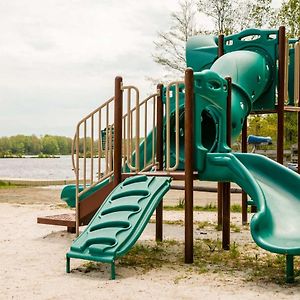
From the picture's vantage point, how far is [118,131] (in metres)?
7.61

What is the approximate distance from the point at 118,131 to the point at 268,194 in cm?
213

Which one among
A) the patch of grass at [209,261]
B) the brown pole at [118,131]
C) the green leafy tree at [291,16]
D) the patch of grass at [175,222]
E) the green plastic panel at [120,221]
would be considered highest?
the green leafy tree at [291,16]

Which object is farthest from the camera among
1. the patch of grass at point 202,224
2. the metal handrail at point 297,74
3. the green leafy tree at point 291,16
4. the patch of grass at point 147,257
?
the green leafy tree at point 291,16

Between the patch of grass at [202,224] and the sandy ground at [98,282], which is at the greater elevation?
the sandy ground at [98,282]

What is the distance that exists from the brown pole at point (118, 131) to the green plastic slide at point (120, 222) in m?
0.41

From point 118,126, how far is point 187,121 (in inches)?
43.4

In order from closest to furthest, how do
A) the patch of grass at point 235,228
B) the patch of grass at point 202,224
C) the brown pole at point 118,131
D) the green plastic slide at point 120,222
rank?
the green plastic slide at point 120,222 < the brown pole at point 118,131 < the patch of grass at point 235,228 < the patch of grass at point 202,224

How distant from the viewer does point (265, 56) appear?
9.89 m

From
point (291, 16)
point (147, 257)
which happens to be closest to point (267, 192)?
point (147, 257)

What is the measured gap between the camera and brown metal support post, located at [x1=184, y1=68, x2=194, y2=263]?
6.82m

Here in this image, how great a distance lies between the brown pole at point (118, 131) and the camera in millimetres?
7555

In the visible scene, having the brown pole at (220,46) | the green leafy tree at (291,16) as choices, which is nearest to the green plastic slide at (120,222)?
the brown pole at (220,46)

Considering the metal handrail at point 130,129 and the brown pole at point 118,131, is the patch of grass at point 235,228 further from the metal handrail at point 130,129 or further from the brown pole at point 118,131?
the brown pole at point 118,131

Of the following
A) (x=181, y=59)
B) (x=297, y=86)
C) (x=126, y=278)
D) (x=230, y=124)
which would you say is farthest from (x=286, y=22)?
(x=126, y=278)
